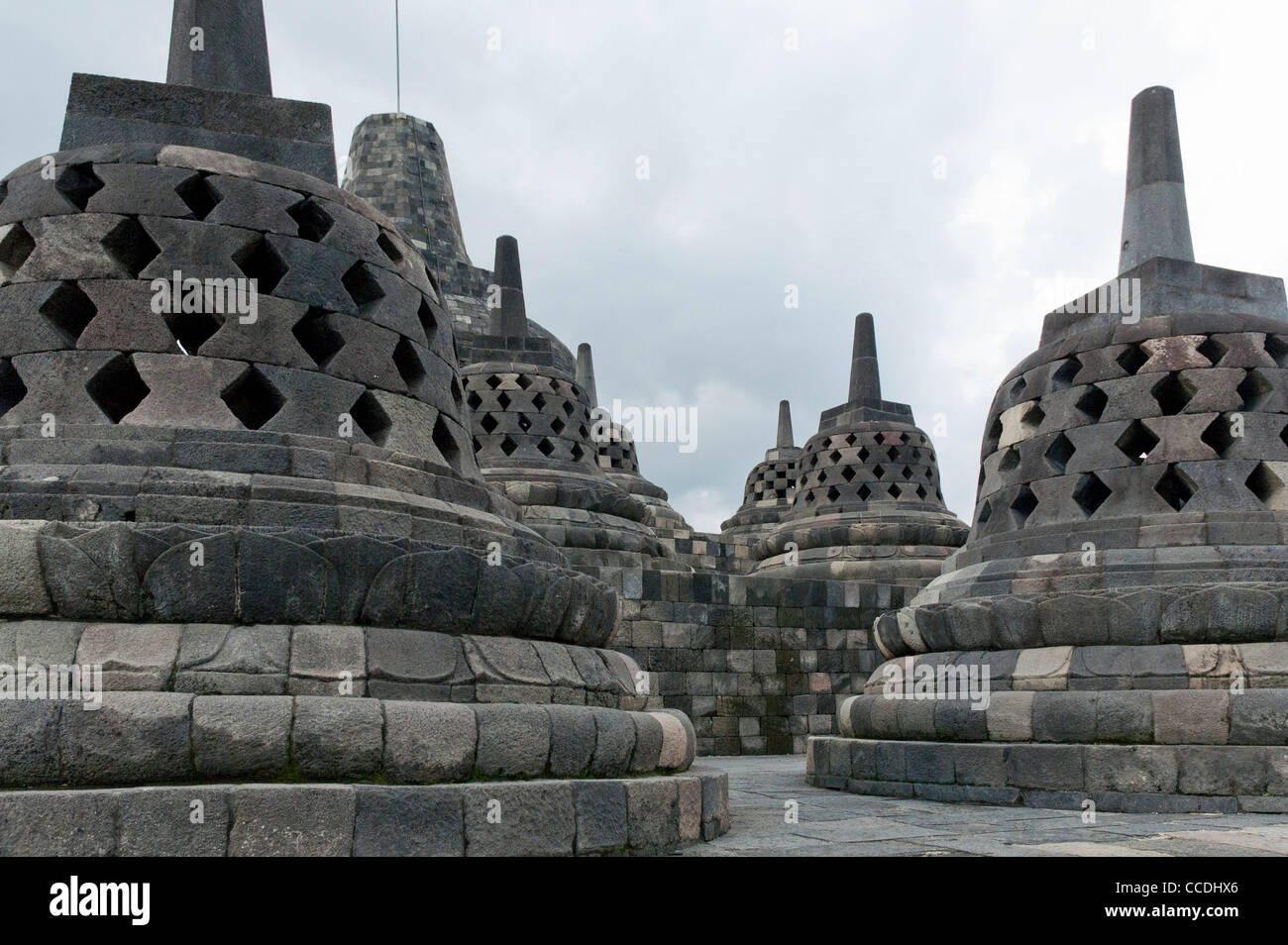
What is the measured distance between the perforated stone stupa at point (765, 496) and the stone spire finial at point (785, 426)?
2.66ft

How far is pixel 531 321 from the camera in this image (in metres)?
24.8

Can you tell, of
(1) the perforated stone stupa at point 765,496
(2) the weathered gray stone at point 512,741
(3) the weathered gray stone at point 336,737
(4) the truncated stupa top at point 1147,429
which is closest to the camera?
(3) the weathered gray stone at point 336,737

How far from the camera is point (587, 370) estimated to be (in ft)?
76.3

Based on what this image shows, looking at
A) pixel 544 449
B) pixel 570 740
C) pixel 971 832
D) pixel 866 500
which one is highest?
pixel 544 449

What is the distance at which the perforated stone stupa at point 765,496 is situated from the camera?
22.6m

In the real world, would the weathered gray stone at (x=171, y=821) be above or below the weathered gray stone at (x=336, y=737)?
below

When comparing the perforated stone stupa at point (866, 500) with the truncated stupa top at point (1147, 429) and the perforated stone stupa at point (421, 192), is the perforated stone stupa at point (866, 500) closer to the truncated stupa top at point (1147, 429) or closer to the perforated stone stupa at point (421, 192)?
the truncated stupa top at point (1147, 429)

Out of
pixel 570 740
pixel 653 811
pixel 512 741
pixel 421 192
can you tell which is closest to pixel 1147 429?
pixel 653 811

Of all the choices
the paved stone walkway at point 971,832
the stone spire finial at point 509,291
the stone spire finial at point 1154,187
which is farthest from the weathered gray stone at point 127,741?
the stone spire finial at point 509,291

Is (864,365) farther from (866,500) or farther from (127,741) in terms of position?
(127,741)

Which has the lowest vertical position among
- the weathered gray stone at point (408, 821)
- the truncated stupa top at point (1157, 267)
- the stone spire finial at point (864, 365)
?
the weathered gray stone at point (408, 821)

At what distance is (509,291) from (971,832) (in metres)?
11.9

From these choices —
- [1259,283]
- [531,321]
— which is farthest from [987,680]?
[531,321]

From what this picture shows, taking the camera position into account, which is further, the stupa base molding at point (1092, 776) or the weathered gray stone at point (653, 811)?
the stupa base molding at point (1092, 776)
